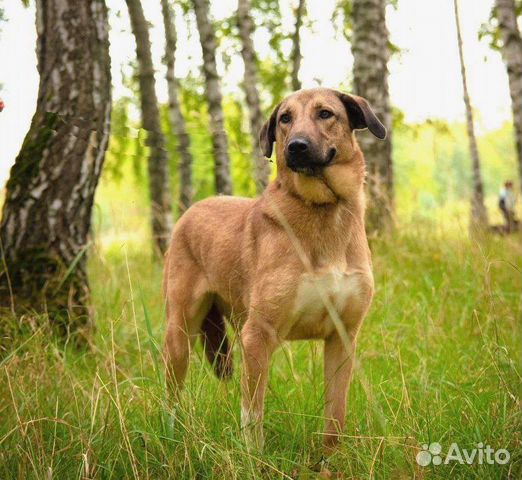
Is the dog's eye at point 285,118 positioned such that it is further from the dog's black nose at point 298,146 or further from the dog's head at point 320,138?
the dog's black nose at point 298,146

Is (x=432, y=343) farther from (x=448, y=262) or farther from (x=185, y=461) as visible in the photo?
(x=185, y=461)

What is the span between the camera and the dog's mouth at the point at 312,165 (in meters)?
3.51

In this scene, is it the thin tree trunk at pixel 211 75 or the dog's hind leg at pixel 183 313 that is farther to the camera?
the thin tree trunk at pixel 211 75

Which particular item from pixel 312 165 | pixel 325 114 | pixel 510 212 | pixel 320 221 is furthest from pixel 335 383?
pixel 510 212

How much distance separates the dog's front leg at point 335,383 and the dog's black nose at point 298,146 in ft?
3.24

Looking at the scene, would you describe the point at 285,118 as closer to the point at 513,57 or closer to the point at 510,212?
the point at 510,212

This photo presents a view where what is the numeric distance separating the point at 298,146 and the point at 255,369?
118 cm

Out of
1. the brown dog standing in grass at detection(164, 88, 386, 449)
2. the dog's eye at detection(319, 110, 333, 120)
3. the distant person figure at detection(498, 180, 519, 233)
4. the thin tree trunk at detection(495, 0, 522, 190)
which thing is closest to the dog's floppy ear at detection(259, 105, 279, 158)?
the brown dog standing in grass at detection(164, 88, 386, 449)

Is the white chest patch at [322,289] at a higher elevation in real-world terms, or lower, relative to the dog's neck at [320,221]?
lower

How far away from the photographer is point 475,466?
2.71m

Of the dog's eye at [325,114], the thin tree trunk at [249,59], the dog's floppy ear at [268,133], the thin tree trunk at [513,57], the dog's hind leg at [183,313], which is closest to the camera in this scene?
the dog's eye at [325,114]

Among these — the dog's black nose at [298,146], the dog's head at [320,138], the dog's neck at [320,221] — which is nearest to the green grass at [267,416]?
the dog's neck at [320,221]

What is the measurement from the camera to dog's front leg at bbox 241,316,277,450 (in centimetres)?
324

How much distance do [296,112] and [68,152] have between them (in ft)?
6.55
